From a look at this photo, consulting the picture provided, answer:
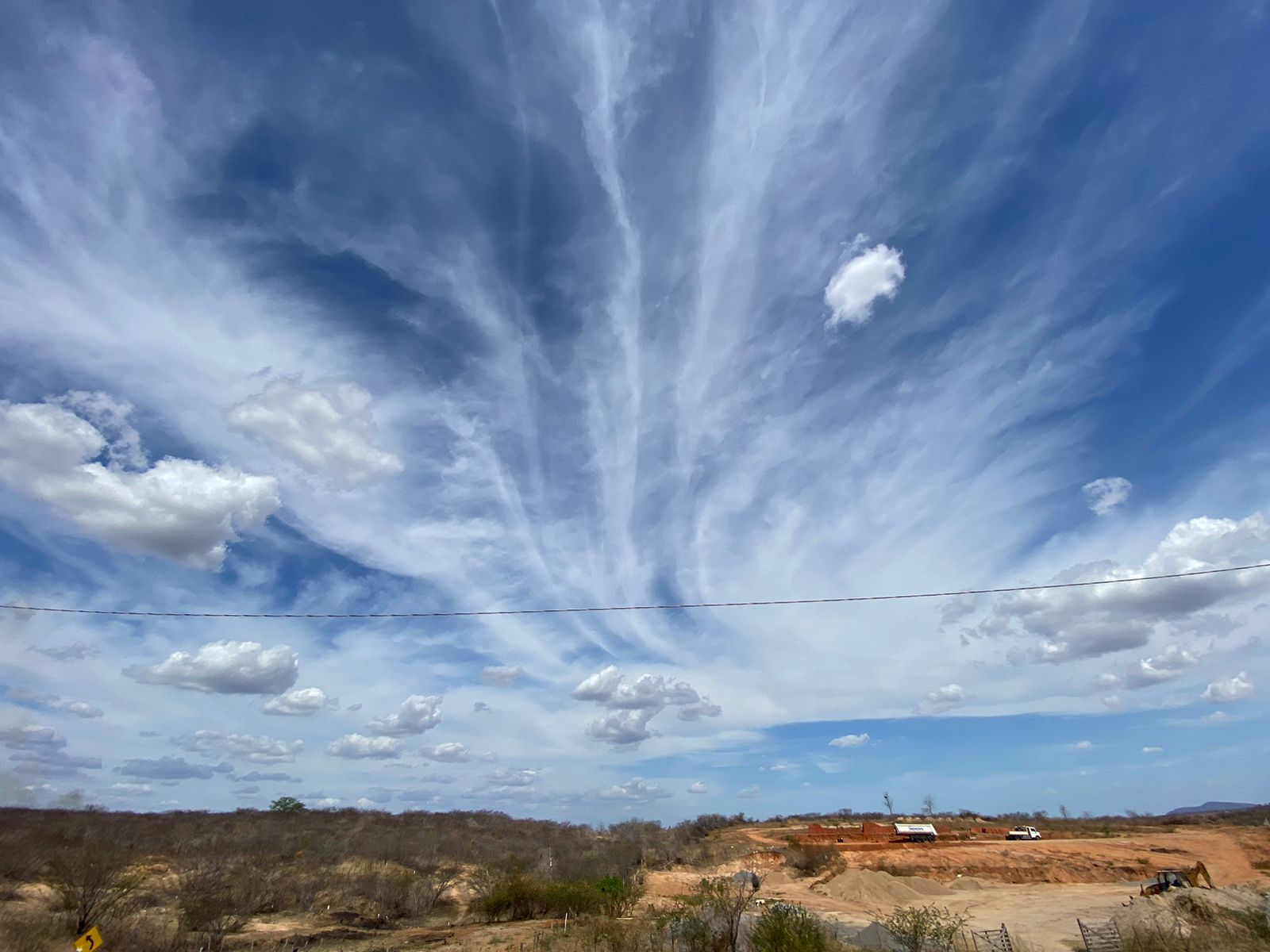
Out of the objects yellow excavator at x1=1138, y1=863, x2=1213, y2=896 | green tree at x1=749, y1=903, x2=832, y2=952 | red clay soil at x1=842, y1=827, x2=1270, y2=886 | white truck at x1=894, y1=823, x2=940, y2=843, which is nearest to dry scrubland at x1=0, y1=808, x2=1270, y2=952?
Answer: green tree at x1=749, y1=903, x2=832, y2=952

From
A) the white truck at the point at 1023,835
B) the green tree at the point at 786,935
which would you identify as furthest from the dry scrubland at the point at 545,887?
the white truck at the point at 1023,835

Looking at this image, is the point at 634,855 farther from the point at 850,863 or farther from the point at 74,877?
the point at 74,877

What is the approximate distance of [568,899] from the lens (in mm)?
31828

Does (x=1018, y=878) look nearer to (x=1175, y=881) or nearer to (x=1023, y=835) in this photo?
(x=1175, y=881)

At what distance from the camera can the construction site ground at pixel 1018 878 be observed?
32.2m

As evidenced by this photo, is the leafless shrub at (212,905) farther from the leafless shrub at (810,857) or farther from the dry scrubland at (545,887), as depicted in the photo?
the leafless shrub at (810,857)

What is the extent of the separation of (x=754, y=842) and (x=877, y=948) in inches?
2087

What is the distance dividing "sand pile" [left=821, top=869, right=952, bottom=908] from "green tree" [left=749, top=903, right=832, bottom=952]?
26765mm

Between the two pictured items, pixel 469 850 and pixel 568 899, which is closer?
pixel 568 899

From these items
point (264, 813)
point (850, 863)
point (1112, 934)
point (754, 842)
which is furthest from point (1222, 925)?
point (264, 813)

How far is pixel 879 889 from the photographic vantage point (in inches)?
1598

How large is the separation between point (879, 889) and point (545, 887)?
67.5ft

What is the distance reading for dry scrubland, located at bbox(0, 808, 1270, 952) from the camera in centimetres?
2072

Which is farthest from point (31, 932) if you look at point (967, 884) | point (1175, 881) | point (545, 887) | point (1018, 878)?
point (1018, 878)
